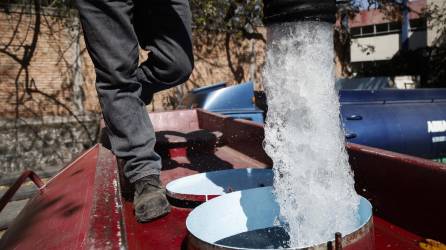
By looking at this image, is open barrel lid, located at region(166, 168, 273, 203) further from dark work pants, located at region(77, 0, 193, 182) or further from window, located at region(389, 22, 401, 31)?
window, located at region(389, 22, 401, 31)

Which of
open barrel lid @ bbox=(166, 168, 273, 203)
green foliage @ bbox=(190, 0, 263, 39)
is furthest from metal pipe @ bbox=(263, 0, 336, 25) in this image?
green foliage @ bbox=(190, 0, 263, 39)

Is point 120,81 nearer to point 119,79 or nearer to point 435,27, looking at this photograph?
point 119,79

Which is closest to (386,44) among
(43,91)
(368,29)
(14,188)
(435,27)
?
(368,29)

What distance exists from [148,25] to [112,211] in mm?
962

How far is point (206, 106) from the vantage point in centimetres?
550

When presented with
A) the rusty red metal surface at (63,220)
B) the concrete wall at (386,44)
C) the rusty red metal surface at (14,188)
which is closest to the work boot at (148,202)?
the rusty red metal surface at (63,220)

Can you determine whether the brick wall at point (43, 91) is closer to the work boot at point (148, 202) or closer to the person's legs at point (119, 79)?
the person's legs at point (119, 79)

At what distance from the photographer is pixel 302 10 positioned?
91cm

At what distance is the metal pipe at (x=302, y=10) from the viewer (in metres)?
0.91

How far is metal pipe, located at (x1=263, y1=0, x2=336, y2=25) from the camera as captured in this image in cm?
91

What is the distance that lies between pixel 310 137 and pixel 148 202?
0.61 m

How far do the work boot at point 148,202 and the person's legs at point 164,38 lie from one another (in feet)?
1.70

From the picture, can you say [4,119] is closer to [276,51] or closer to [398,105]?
[398,105]

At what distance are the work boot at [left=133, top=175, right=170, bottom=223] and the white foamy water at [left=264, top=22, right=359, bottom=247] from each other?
1.49 ft
